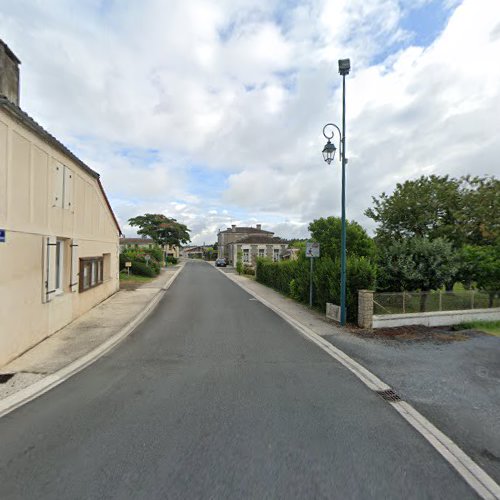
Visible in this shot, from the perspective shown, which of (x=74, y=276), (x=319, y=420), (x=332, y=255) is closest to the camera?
(x=319, y=420)

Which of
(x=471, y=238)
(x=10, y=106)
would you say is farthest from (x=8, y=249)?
(x=471, y=238)

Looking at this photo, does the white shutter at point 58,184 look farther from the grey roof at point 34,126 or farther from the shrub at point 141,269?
the shrub at point 141,269

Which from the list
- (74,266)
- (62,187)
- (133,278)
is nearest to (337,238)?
(74,266)

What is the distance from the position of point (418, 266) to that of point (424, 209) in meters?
5.39

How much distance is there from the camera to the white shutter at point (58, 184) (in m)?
8.33

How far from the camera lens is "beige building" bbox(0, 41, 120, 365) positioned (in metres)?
5.98

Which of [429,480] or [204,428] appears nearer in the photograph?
[429,480]

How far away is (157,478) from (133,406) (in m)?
1.63

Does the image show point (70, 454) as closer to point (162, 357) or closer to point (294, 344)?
point (162, 357)

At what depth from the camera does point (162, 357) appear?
662 centimetres

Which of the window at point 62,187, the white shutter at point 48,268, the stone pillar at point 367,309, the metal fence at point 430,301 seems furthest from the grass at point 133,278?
the metal fence at point 430,301

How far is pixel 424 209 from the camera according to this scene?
49.4 feet

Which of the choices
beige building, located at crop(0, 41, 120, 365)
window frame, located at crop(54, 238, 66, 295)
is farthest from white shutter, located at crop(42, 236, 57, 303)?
window frame, located at crop(54, 238, 66, 295)

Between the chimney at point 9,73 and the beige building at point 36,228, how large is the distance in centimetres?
2
